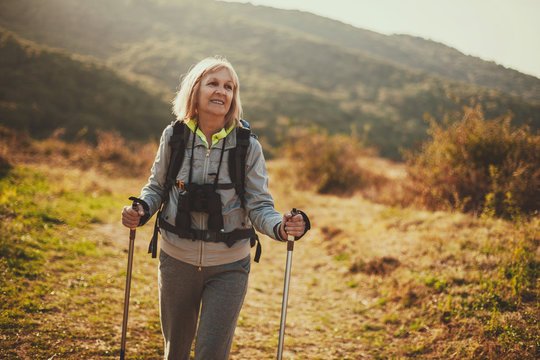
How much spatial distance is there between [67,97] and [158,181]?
2916cm

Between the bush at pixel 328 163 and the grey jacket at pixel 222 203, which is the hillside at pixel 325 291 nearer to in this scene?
the grey jacket at pixel 222 203

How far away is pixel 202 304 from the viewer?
2.77 m

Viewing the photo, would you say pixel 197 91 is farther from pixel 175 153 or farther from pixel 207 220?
pixel 207 220

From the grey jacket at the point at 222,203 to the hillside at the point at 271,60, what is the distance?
2712 cm

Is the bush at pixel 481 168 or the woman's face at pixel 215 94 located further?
the bush at pixel 481 168

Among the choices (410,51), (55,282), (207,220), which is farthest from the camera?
(410,51)

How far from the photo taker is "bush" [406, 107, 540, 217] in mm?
7883

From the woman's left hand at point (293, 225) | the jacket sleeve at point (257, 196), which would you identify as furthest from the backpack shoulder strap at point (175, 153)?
the woman's left hand at point (293, 225)

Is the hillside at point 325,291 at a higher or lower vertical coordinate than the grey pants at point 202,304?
lower

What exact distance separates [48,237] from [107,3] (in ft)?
187

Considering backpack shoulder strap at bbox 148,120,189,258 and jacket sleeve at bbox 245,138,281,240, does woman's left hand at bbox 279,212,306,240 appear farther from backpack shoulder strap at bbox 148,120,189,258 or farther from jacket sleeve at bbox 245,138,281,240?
backpack shoulder strap at bbox 148,120,189,258

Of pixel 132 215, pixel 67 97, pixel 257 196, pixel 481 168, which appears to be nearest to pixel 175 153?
pixel 132 215

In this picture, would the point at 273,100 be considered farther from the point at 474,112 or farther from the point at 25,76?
the point at 474,112

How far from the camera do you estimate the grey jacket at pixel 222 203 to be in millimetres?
2789
